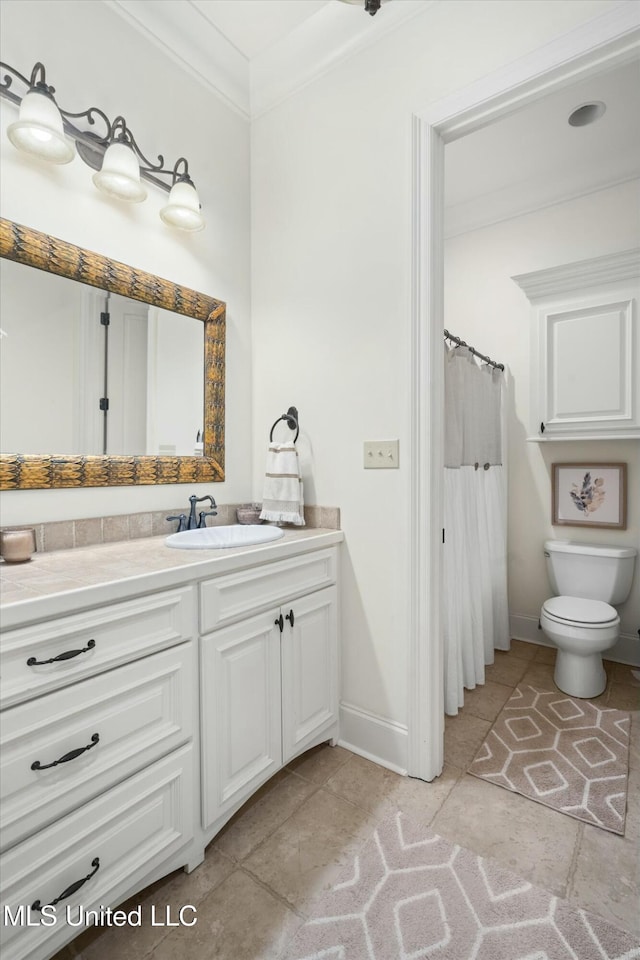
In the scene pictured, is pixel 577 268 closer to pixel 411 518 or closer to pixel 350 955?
pixel 411 518

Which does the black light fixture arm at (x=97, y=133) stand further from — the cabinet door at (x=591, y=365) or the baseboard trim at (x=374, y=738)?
the baseboard trim at (x=374, y=738)

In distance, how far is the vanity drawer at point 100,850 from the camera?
0.88 metres

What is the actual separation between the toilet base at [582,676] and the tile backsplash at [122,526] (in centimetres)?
140

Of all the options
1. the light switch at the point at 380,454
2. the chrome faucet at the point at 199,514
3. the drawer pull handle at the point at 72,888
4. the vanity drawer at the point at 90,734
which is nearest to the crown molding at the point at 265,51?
the light switch at the point at 380,454

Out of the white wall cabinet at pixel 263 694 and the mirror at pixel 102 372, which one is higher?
the mirror at pixel 102 372

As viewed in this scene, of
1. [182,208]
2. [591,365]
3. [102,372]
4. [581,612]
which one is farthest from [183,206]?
[581,612]

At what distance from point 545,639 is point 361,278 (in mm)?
2391

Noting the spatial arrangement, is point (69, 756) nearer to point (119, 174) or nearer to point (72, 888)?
point (72, 888)

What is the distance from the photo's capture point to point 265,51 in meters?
1.93

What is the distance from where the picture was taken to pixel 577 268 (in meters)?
2.34

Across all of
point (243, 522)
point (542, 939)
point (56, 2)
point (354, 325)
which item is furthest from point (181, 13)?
point (542, 939)

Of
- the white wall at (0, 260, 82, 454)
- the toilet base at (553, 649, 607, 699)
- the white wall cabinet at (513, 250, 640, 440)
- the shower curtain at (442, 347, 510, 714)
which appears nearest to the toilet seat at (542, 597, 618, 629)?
the toilet base at (553, 649, 607, 699)

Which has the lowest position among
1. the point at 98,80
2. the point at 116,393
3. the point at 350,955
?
the point at 350,955

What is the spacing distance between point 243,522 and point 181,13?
2.00 m
